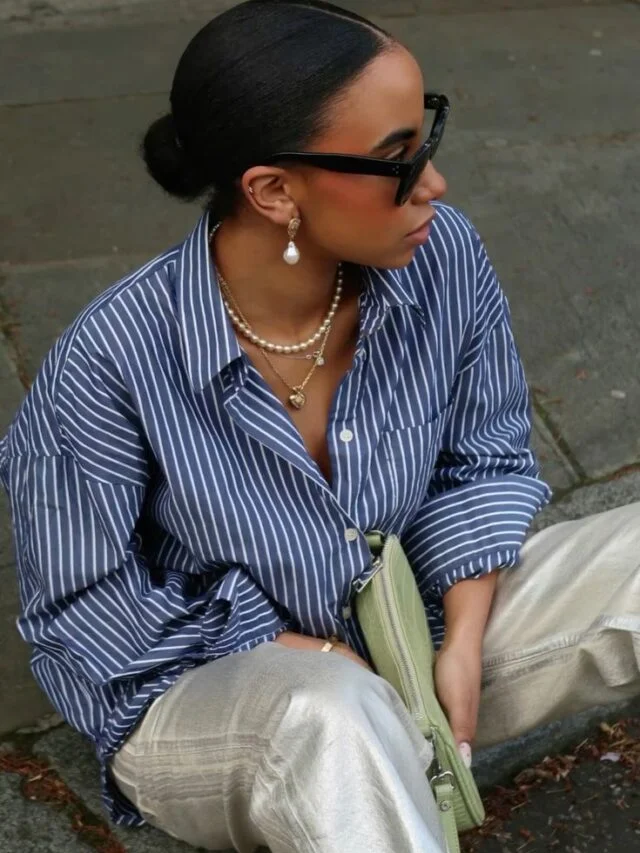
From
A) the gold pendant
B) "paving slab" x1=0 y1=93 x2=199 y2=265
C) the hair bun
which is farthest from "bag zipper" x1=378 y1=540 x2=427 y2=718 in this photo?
"paving slab" x1=0 y1=93 x2=199 y2=265

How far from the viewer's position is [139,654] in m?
2.13

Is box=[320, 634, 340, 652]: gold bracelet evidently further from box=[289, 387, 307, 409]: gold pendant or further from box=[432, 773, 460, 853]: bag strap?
box=[289, 387, 307, 409]: gold pendant

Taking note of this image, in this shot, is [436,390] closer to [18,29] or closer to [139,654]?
→ [139,654]

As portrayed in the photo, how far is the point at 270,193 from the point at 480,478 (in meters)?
0.74

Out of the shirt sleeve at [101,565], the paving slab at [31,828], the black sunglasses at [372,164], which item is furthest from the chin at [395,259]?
the paving slab at [31,828]

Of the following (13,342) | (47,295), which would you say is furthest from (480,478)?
(47,295)

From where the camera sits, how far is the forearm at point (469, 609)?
7.36ft

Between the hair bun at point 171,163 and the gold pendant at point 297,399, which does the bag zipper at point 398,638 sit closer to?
the gold pendant at point 297,399

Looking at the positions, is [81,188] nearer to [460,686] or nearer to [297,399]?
[297,399]

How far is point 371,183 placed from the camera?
1956 millimetres

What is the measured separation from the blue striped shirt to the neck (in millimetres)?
65

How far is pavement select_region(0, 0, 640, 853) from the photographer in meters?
2.61

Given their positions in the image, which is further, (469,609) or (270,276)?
(469,609)

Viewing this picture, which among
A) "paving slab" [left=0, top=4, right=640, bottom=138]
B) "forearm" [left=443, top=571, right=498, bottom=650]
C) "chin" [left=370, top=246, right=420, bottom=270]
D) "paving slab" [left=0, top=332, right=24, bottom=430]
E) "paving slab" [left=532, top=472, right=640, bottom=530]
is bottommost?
"paving slab" [left=532, top=472, right=640, bottom=530]
